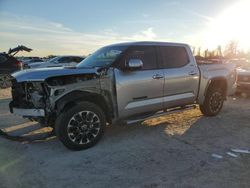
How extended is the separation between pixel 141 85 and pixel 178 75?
1.20 meters

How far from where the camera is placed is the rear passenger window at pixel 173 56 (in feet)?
20.0

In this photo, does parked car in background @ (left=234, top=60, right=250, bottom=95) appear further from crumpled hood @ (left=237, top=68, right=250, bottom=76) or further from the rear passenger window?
the rear passenger window

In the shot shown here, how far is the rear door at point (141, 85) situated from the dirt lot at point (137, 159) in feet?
2.12

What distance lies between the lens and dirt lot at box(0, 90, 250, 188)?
12.1ft

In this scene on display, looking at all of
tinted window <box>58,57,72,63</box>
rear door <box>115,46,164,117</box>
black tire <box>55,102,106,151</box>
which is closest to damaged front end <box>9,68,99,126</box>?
black tire <box>55,102,106,151</box>

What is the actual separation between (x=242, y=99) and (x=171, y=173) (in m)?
7.47

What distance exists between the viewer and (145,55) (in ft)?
18.9

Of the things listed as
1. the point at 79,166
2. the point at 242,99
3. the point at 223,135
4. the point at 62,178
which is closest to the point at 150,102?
the point at 223,135

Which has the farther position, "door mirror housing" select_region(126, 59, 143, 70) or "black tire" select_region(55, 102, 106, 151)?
"door mirror housing" select_region(126, 59, 143, 70)

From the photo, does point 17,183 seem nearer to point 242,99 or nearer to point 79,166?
point 79,166

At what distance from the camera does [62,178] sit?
12.4 ft

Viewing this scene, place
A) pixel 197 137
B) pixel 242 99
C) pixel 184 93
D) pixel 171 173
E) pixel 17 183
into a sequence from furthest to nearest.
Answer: pixel 242 99, pixel 184 93, pixel 197 137, pixel 171 173, pixel 17 183

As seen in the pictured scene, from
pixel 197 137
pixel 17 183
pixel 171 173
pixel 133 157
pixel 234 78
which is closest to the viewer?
pixel 17 183

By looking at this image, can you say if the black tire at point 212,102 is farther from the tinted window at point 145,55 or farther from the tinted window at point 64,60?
the tinted window at point 64,60
